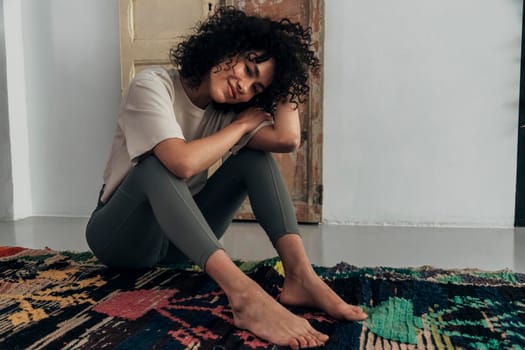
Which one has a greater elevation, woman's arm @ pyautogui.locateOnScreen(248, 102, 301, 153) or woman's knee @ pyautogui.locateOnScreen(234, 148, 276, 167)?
woman's arm @ pyautogui.locateOnScreen(248, 102, 301, 153)

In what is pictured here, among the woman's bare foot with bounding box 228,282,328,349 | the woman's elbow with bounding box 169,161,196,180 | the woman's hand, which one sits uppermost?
the woman's hand

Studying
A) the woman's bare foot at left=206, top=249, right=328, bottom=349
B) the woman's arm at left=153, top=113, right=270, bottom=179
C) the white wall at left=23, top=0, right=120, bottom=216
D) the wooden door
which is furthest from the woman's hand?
the white wall at left=23, top=0, right=120, bottom=216

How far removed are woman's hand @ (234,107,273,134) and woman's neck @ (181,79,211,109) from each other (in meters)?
0.12

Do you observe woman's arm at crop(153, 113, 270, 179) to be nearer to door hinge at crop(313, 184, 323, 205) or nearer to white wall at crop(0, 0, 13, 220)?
door hinge at crop(313, 184, 323, 205)

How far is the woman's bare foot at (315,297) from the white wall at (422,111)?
179cm

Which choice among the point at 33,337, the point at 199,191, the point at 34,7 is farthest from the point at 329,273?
the point at 34,7

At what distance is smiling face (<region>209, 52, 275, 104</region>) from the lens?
1.31 m

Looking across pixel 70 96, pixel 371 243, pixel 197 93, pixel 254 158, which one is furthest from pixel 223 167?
pixel 70 96

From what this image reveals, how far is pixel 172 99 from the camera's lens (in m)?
1.37

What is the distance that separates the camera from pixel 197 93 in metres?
1.43

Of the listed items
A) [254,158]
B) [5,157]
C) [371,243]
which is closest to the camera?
[254,158]

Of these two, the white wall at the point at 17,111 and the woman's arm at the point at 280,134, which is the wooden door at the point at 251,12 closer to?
the white wall at the point at 17,111

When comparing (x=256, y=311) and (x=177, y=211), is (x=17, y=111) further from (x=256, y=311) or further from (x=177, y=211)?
(x=256, y=311)

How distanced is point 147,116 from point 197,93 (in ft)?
0.84
